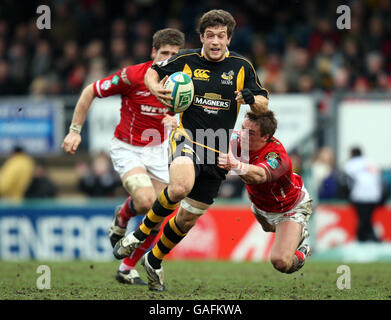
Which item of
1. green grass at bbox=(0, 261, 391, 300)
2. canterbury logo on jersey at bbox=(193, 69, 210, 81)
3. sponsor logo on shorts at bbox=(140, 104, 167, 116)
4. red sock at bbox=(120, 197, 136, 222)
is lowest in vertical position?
green grass at bbox=(0, 261, 391, 300)

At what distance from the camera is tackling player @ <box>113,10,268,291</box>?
8031mm

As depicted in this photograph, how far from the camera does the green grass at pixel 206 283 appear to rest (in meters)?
7.83

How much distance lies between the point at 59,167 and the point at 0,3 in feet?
17.3

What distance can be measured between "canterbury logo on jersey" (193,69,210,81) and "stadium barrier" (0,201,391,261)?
6758 millimetres

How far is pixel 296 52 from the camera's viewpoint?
57.3 ft

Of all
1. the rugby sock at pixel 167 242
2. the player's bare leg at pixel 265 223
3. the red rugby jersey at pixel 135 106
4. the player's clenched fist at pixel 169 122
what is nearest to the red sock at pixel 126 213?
the red rugby jersey at pixel 135 106

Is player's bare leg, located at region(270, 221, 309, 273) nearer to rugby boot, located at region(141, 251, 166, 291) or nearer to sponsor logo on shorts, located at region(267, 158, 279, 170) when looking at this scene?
sponsor logo on shorts, located at region(267, 158, 279, 170)

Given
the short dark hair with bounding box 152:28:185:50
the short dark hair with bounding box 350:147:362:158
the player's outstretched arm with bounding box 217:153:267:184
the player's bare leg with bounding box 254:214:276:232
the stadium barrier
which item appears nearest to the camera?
the player's outstretched arm with bounding box 217:153:267:184

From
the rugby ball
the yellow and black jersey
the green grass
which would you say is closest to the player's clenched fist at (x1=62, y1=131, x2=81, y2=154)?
the yellow and black jersey

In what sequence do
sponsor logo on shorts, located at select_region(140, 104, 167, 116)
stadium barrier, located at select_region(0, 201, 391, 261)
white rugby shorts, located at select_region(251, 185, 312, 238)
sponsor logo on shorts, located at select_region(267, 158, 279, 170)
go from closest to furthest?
1. sponsor logo on shorts, located at select_region(267, 158, 279, 170)
2. white rugby shorts, located at select_region(251, 185, 312, 238)
3. sponsor logo on shorts, located at select_region(140, 104, 167, 116)
4. stadium barrier, located at select_region(0, 201, 391, 261)

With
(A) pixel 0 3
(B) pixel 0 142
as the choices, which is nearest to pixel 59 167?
(B) pixel 0 142

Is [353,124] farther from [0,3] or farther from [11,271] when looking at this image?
[0,3]

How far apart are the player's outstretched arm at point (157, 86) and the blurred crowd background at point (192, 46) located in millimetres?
7780

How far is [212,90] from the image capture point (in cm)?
808
